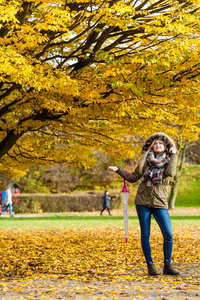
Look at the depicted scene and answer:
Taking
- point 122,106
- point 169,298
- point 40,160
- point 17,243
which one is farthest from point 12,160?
point 169,298

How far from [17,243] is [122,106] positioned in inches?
196

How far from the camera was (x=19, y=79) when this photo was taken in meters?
5.69

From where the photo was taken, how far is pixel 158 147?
538 centimetres

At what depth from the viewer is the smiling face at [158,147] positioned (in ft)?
17.6

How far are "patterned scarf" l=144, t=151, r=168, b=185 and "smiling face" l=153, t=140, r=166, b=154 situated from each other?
73 millimetres

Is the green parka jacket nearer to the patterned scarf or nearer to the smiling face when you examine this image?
the patterned scarf

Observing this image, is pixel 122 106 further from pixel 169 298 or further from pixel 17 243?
pixel 17 243

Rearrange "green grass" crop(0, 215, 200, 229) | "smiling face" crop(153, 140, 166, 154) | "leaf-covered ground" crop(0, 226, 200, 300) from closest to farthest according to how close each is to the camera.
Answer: "leaf-covered ground" crop(0, 226, 200, 300) < "smiling face" crop(153, 140, 166, 154) < "green grass" crop(0, 215, 200, 229)

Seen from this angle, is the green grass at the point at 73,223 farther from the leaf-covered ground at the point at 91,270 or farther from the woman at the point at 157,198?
the woman at the point at 157,198

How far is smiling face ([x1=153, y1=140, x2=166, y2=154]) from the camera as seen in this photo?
5.38 metres

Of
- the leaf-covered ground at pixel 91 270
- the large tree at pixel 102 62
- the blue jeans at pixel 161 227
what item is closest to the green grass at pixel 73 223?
the leaf-covered ground at pixel 91 270

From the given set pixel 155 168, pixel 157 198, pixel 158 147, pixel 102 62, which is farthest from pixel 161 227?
pixel 102 62

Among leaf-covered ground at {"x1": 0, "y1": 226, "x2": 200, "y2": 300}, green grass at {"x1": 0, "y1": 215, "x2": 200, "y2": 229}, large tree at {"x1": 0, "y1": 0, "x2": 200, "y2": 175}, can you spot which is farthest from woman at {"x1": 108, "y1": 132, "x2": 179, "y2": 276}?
green grass at {"x1": 0, "y1": 215, "x2": 200, "y2": 229}

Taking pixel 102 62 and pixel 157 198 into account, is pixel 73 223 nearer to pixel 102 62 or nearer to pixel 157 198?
pixel 102 62
